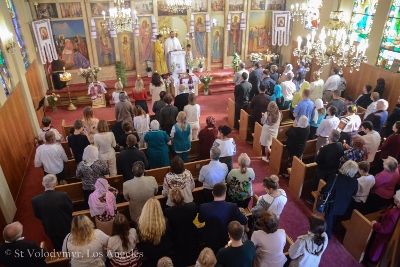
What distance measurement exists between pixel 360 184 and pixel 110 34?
10767mm

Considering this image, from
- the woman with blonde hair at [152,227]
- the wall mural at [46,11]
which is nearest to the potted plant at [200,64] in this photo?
the wall mural at [46,11]

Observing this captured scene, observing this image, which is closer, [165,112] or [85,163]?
[85,163]

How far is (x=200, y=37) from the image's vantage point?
1367 centimetres

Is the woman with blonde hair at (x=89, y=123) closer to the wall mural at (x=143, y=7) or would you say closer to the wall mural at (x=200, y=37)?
the wall mural at (x=143, y=7)

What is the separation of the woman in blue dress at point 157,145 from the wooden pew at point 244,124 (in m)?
3.32

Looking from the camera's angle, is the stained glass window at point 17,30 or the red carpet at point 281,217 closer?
the red carpet at point 281,217

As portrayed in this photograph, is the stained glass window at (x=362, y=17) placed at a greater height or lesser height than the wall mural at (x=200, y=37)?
greater

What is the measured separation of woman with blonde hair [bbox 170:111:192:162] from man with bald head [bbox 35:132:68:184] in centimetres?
210

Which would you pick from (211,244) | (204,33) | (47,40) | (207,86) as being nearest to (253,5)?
(204,33)

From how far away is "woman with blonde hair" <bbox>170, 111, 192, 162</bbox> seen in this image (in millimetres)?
5875

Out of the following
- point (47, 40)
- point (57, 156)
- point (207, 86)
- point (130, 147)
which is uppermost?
point (47, 40)

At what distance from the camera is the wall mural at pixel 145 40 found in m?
12.6

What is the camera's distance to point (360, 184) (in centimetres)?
486

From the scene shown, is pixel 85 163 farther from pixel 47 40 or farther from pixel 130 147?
pixel 47 40
